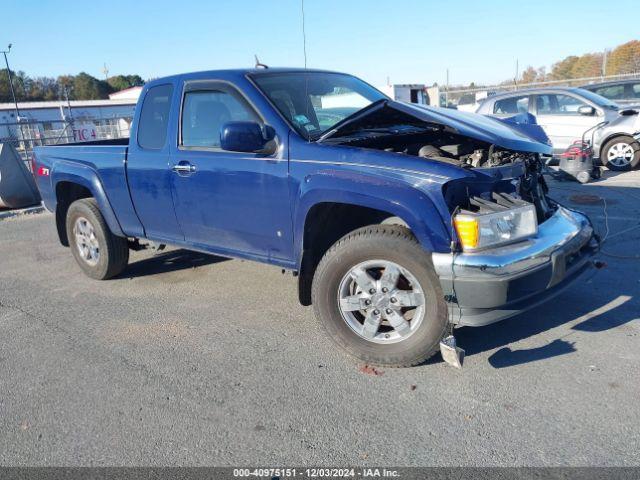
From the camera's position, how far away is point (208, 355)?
3.78m

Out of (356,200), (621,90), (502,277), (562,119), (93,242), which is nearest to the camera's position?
(502,277)

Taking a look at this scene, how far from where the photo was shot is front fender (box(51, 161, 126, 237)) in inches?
201

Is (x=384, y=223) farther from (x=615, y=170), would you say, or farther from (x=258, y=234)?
(x=615, y=170)

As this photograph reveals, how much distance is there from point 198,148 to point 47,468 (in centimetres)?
245

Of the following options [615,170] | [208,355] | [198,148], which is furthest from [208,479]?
[615,170]

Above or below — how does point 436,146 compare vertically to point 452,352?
above

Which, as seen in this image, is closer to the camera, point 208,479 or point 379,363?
point 208,479

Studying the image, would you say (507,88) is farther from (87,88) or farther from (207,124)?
(87,88)

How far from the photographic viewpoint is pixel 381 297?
338cm

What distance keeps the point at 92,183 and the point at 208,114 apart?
1.62 m

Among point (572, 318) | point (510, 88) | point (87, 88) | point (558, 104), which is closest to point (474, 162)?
point (572, 318)

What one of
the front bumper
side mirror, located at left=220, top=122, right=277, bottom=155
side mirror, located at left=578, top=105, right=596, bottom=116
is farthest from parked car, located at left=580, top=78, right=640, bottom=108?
side mirror, located at left=220, top=122, right=277, bottom=155

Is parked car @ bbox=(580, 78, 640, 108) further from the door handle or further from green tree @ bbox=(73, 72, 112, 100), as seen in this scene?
green tree @ bbox=(73, 72, 112, 100)

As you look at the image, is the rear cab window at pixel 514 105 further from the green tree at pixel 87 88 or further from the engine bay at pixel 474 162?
the green tree at pixel 87 88
